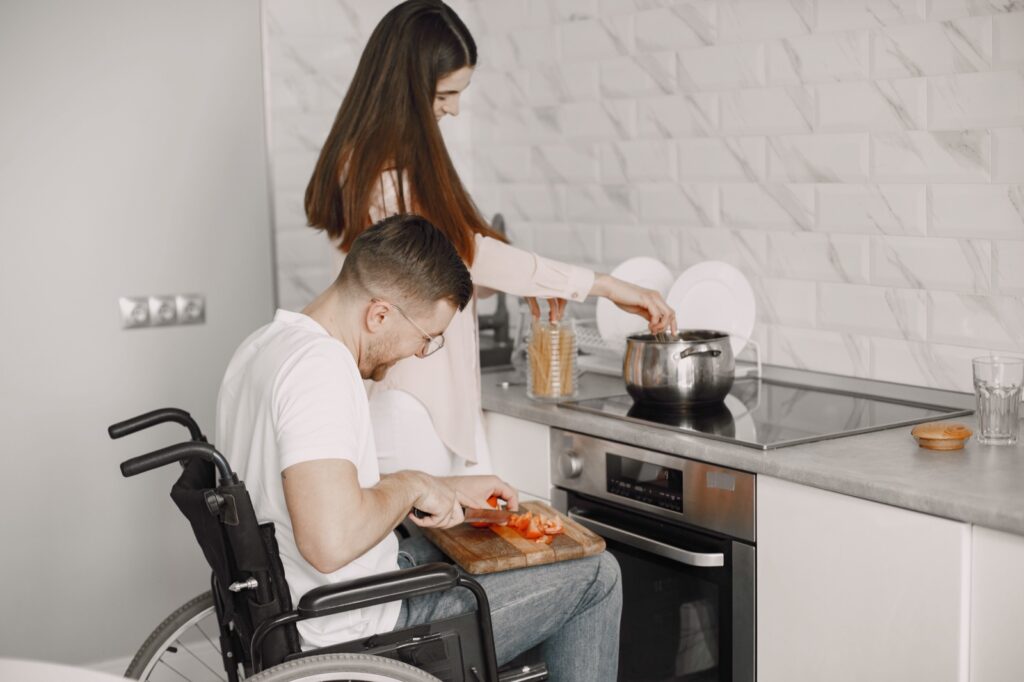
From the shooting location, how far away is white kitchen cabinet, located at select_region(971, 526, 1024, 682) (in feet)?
5.48

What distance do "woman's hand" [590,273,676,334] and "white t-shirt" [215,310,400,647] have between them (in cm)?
77

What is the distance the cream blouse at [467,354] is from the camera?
234 centimetres

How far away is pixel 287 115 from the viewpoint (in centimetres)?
333

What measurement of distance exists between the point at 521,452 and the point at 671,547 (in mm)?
595

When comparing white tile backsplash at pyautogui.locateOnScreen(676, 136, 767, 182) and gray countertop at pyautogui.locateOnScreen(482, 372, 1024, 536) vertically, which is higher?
white tile backsplash at pyautogui.locateOnScreen(676, 136, 767, 182)

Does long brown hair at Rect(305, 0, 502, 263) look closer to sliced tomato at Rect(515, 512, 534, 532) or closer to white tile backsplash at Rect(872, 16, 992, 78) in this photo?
sliced tomato at Rect(515, 512, 534, 532)

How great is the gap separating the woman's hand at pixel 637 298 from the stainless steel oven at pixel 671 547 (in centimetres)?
28

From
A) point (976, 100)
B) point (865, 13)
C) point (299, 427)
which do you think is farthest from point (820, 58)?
point (299, 427)

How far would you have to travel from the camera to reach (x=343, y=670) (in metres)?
1.64

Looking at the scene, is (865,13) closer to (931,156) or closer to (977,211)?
(931,156)

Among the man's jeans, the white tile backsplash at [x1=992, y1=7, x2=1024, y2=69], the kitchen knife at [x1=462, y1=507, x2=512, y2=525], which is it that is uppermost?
the white tile backsplash at [x1=992, y1=7, x2=1024, y2=69]

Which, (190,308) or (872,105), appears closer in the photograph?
(872,105)

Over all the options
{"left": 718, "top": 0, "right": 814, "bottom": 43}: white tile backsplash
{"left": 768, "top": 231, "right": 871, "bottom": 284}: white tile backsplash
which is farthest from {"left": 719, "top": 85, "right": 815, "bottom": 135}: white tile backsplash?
{"left": 768, "top": 231, "right": 871, "bottom": 284}: white tile backsplash

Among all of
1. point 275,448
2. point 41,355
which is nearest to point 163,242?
point 41,355
